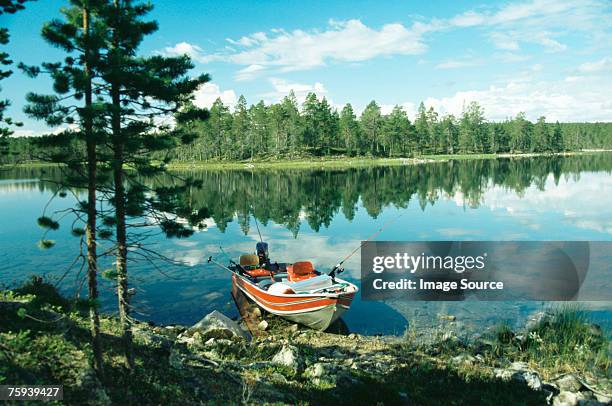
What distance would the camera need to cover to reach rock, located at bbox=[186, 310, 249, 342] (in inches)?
626

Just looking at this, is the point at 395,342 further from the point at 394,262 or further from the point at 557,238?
the point at 557,238

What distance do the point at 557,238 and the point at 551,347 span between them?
19.2 metres

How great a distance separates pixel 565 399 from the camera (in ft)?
33.1

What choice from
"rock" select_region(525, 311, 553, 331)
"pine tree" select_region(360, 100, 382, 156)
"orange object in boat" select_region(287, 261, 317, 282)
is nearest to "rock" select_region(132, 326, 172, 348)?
"orange object in boat" select_region(287, 261, 317, 282)

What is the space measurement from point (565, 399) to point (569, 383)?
1.41m

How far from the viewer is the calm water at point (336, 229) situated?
19750 millimetres

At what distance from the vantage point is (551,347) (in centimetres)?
1385

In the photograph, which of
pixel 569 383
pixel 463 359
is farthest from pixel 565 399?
pixel 463 359

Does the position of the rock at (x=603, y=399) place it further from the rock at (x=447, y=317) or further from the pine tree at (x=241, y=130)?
the pine tree at (x=241, y=130)

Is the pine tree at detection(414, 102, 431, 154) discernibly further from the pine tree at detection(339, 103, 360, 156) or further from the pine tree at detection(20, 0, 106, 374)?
the pine tree at detection(20, 0, 106, 374)

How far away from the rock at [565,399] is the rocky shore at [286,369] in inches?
0.9

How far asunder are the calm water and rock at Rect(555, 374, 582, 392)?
5.70m

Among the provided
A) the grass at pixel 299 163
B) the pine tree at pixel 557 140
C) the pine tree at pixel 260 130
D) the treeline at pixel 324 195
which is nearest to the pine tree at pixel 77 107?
the treeline at pixel 324 195

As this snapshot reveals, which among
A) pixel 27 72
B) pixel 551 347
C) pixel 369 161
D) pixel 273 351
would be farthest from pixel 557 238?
pixel 369 161
